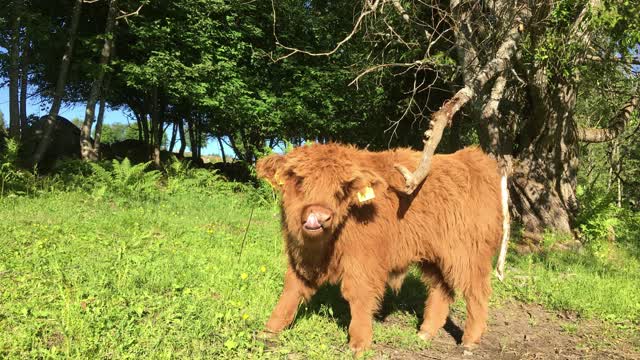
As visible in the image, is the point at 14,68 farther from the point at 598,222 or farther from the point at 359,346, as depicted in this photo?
the point at 598,222

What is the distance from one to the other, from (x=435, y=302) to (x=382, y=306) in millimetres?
868

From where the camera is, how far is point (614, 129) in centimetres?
1030

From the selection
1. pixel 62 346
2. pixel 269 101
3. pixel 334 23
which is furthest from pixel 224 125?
pixel 62 346

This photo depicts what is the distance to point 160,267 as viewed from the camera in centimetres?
509

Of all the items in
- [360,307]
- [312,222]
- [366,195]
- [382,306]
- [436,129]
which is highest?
[436,129]

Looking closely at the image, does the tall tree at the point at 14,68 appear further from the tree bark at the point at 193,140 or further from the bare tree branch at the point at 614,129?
the bare tree branch at the point at 614,129

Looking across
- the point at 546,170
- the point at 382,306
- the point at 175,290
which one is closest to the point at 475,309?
the point at 382,306

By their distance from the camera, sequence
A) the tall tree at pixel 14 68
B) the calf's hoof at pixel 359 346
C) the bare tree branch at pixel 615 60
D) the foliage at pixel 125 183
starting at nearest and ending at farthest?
the calf's hoof at pixel 359 346 → the bare tree branch at pixel 615 60 → the foliage at pixel 125 183 → the tall tree at pixel 14 68

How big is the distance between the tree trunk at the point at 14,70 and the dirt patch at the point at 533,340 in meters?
12.6

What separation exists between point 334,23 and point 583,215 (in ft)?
31.3

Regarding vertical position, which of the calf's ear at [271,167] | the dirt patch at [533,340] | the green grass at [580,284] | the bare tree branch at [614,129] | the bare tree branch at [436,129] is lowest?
the dirt patch at [533,340]

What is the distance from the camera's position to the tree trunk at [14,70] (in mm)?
12383

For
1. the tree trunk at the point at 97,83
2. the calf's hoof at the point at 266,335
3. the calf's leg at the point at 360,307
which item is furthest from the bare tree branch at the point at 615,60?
the tree trunk at the point at 97,83

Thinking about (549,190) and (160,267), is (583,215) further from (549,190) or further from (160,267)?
(160,267)
